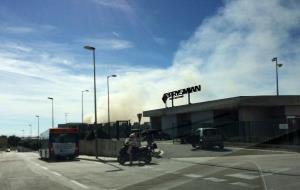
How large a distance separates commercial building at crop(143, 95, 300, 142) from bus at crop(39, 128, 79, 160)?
13530mm

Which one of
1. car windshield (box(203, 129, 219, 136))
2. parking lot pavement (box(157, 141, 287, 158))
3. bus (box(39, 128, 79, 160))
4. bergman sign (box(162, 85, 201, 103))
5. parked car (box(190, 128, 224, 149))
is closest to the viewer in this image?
parking lot pavement (box(157, 141, 287, 158))

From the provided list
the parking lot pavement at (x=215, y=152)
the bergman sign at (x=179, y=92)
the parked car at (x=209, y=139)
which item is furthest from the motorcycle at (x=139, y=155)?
the bergman sign at (x=179, y=92)

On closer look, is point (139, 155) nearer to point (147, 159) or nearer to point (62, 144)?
point (147, 159)

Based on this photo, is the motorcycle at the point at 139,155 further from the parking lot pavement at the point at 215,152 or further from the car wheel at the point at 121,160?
the parking lot pavement at the point at 215,152

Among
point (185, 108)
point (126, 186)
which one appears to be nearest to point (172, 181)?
point (126, 186)

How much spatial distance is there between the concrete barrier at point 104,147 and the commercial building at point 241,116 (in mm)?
10663

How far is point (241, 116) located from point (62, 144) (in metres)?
23.4

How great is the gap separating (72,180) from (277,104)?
41530 millimetres

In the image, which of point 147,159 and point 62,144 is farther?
point 62,144

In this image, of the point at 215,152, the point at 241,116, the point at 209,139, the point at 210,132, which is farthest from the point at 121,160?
the point at 241,116

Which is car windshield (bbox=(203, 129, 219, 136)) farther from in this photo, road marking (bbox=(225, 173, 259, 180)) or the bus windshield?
road marking (bbox=(225, 173, 259, 180))

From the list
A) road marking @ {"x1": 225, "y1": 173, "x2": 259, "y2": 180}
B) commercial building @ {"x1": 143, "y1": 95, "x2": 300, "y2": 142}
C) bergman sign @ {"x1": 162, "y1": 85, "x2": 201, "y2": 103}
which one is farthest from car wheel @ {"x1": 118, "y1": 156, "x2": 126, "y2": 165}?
bergman sign @ {"x1": 162, "y1": 85, "x2": 201, "y2": 103}

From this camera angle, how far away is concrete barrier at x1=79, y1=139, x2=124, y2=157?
43019 millimetres

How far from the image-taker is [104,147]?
4778 cm
